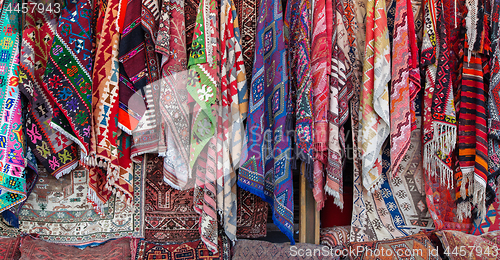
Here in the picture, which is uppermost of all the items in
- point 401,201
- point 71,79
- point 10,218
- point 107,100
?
point 71,79

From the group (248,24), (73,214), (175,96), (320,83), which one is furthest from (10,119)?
(320,83)

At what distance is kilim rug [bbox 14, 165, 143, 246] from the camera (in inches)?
71.7

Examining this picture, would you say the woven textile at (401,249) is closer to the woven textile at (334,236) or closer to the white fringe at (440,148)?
the woven textile at (334,236)

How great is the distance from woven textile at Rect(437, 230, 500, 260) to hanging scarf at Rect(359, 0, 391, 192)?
1.68 feet

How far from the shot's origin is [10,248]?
5.65ft

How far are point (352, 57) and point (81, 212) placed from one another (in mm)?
2051

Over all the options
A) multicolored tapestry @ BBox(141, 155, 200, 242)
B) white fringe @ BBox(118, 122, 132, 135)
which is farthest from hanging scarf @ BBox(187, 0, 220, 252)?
white fringe @ BBox(118, 122, 132, 135)

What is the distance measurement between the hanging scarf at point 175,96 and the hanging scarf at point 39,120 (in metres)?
0.62

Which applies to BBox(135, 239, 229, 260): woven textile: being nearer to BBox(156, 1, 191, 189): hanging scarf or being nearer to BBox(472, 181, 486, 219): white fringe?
BBox(156, 1, 191, 189): hanging scarf

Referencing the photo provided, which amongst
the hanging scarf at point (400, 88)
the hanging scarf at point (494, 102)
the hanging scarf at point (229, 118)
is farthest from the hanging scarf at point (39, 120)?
the hanging scarf at point (494, 102)

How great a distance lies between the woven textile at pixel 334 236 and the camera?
1882 mm

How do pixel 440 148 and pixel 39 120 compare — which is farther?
pixel 440 148

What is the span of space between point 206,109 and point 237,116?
210mm

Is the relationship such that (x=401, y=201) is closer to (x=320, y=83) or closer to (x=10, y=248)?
(x=320, y=83)
